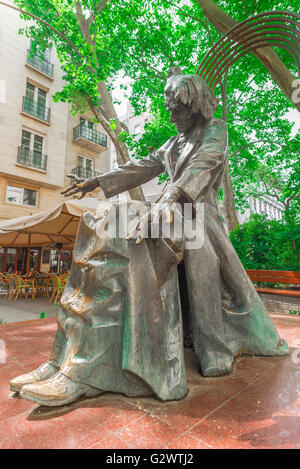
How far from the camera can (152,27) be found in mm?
9273

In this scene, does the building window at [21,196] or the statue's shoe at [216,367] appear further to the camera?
the building window at [21,196]

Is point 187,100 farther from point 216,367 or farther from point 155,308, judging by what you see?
point 216,367

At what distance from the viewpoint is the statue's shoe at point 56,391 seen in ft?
4.25

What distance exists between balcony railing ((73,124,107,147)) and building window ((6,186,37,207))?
5.69 metres

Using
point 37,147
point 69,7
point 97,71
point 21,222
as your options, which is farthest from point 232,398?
point 37,147

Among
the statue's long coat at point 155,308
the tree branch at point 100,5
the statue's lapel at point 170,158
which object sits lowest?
the statue's long coat at point 155,308

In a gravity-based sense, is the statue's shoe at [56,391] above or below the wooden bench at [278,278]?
below

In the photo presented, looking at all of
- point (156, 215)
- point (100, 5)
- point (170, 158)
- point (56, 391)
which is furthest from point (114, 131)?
point (56, 391)

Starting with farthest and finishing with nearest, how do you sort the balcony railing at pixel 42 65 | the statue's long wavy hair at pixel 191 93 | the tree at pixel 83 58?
the balcony railing at pixel 42 65, the tree at pixel 83 58, the statue's long wavy hair at pixel 191 93

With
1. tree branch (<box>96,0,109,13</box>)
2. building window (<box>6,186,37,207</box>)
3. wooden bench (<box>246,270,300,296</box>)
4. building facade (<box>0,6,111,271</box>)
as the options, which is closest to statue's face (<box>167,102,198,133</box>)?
wooden bench (<box>246,270,300,296</box>)

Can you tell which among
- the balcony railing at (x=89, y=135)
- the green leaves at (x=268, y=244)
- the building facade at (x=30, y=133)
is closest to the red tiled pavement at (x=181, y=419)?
the green leaves at (x=268, y=244)

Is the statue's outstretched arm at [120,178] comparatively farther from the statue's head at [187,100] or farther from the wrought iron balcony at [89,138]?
the wrought iron balcony at [89,138]

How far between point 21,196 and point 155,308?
17311mm

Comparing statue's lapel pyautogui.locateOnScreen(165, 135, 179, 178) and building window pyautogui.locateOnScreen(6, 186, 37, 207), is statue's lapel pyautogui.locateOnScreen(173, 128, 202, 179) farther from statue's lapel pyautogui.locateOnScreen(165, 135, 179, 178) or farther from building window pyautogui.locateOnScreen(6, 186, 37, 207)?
building window pyautogui.locateOnScreen(6, 186, 37, 207)
